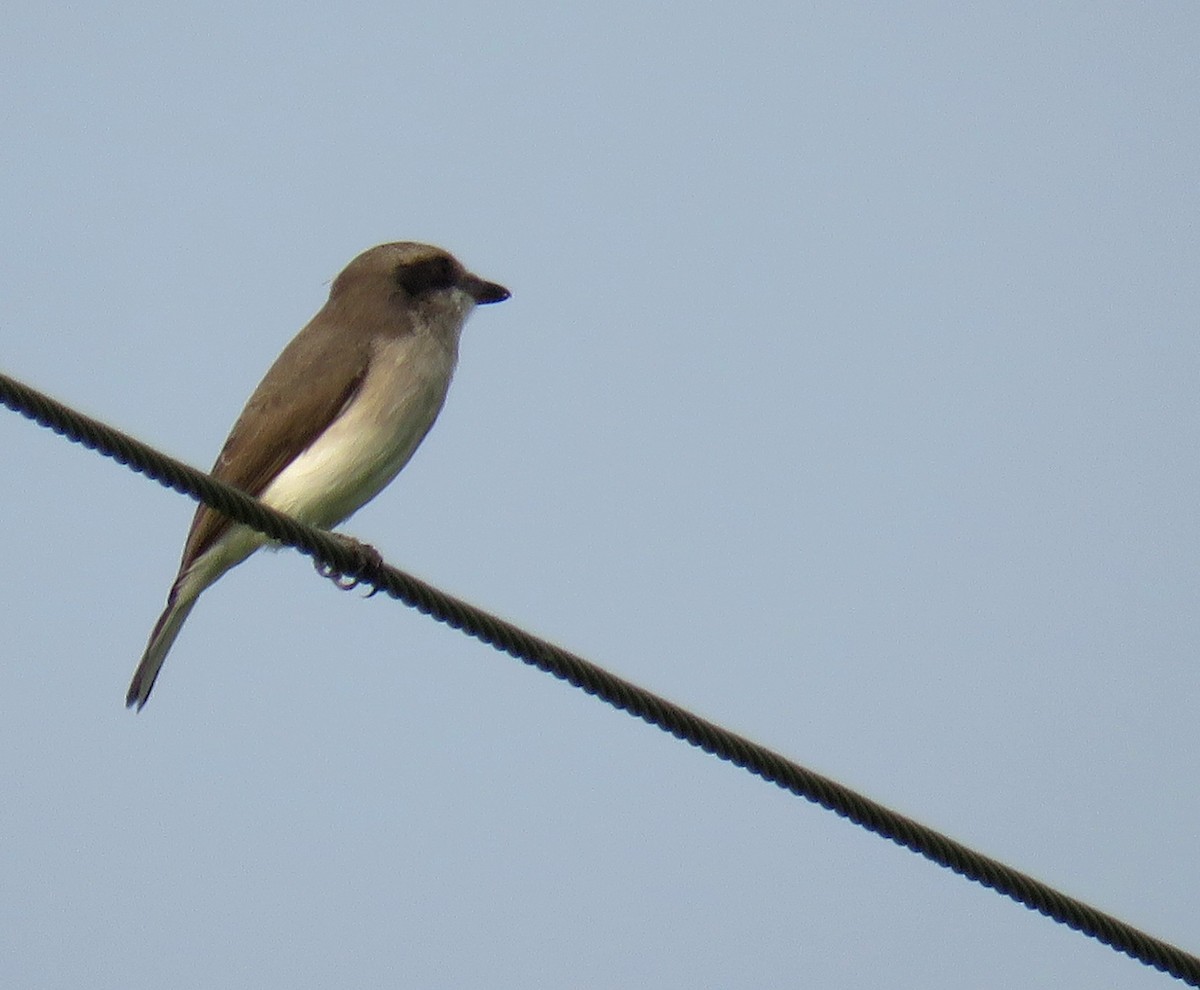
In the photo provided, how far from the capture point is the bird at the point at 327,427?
891cm

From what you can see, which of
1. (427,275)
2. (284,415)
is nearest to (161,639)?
(284,415)

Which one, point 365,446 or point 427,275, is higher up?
point 427,275

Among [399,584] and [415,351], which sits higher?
[415,351]

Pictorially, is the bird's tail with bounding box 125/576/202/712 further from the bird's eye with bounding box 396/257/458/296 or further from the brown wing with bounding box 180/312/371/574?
the bird's eye with bounding box 396/257/458/296

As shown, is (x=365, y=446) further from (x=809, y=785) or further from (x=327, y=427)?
(x=809, y=785)

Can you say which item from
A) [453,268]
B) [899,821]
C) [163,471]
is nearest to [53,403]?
[163,471]

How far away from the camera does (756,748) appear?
5445mm

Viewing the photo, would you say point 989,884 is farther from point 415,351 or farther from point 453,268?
point 453,268

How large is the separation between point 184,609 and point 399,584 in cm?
363

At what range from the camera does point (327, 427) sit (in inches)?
357

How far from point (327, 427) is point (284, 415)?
0.31 m

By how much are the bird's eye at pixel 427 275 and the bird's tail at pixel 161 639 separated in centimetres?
203

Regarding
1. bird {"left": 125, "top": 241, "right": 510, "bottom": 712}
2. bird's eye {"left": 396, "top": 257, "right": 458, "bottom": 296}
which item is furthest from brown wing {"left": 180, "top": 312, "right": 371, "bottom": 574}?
bird's eye {"left": 396, "top": 257, "right": 458, "bottom": 296}

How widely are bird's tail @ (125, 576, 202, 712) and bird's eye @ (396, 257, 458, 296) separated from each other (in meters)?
2.03
